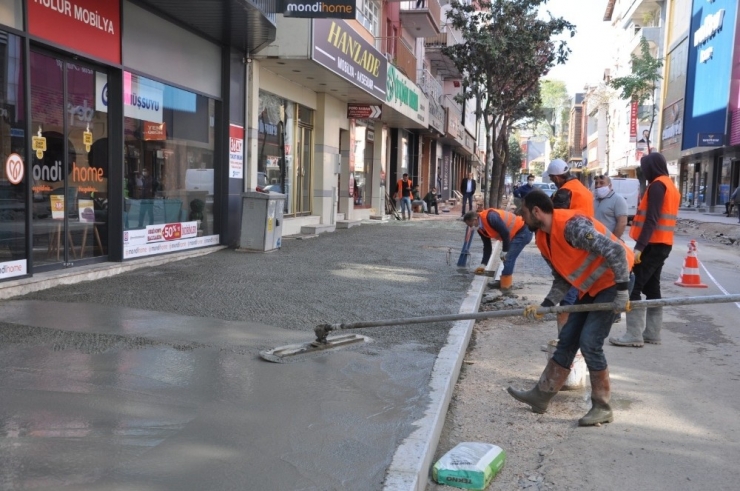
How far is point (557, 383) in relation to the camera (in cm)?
472

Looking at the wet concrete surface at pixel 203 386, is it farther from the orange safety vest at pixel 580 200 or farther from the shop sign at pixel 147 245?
the orange safety vest at pixel 580 200

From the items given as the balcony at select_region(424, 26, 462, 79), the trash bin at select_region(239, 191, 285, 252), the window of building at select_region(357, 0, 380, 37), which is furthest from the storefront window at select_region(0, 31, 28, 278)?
the balcony at select_region(424, 26, 462, 79)

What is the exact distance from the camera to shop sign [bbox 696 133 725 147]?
3525cm

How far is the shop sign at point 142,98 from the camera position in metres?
9.37

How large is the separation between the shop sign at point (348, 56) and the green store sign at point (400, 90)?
92cm

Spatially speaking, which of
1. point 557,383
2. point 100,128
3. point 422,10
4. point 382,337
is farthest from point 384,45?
point 557,383

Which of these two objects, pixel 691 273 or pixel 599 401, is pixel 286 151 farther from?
pixel 599 401

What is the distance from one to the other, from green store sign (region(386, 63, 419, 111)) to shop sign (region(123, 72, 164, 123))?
9.36m

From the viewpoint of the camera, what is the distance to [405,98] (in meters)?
21.7

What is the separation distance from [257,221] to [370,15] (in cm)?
1139

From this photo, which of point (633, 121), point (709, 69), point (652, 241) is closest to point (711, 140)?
point (709, 69)

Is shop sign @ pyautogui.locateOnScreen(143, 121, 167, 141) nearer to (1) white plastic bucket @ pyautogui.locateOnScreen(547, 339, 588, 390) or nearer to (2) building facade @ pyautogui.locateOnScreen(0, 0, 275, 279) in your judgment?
(2) building facade @ pyautogui.locateOnScreen(0, 0, 275, 279)

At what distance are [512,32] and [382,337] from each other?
18488 mm

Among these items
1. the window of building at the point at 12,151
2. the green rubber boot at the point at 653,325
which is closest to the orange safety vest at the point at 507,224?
the green rubber boot at the point at 653,325
